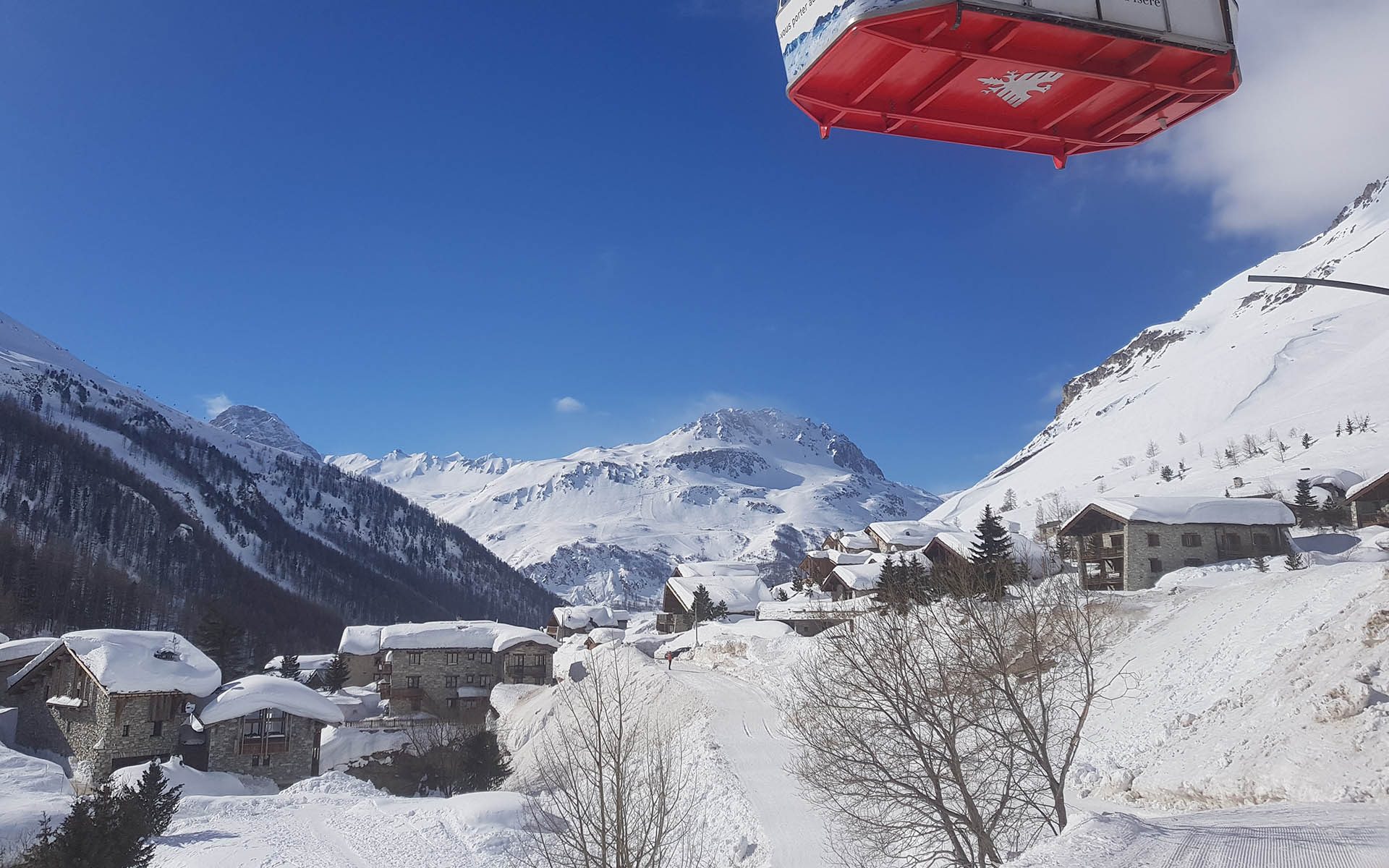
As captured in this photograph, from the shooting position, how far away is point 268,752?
40188 mm

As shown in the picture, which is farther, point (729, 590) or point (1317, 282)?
point (729, 590)

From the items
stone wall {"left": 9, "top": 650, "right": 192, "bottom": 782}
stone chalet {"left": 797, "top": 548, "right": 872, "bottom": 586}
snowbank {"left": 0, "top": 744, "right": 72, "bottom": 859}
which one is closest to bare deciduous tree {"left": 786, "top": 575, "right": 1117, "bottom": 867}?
snowbank {"left": 0, "top": 744, "right": 72, "bottom": 859}

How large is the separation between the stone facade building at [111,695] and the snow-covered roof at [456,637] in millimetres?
18437

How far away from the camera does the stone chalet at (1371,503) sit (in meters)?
52.7

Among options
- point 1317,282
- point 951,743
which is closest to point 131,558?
point 951,743

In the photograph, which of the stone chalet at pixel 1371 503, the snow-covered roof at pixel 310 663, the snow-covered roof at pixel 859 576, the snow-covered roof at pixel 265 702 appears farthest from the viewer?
the snow-covered roof at pixel 310 663

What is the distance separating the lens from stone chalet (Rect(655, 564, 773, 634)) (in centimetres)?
7281

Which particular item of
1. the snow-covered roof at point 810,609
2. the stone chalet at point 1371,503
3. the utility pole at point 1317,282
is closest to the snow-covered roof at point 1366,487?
the stone chalet at point 1371,503

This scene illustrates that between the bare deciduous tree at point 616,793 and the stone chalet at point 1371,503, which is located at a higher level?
the stone chalet at point 1371,503

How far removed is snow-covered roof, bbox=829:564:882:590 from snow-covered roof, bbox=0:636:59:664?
48921 millimetres

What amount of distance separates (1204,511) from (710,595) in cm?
3973

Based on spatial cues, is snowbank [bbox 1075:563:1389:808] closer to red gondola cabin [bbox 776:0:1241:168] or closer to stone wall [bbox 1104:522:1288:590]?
red gondola cabin [bbox 776:0:1241:168]

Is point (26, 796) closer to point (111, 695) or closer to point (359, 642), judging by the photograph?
point (111, 695)

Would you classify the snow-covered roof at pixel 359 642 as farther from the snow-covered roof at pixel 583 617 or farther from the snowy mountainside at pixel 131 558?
the snowy mountainside at pixel 131 558
